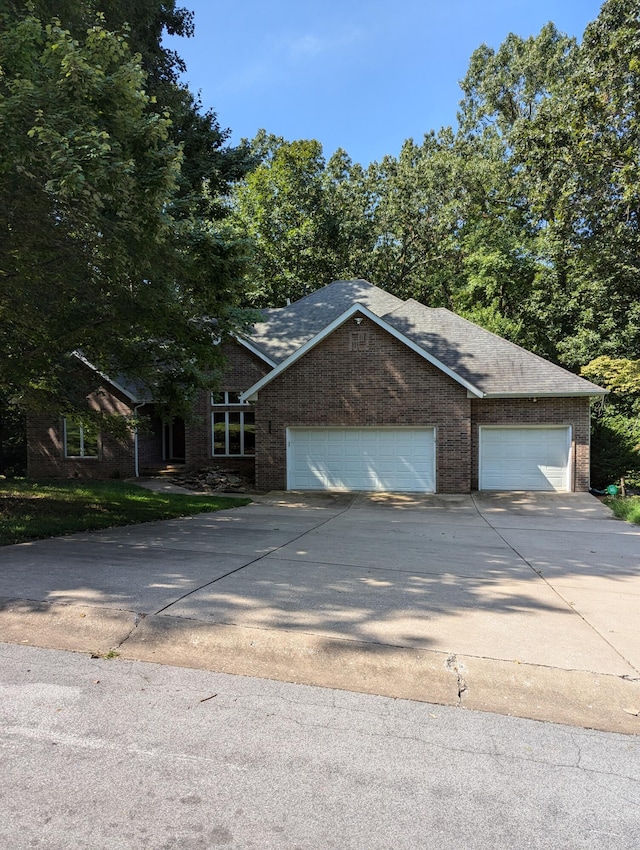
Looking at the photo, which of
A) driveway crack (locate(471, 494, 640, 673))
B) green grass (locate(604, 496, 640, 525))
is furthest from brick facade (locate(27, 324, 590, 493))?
driveway crack (locate(471, 494, 640, 673))

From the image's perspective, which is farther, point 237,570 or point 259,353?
point 259,353

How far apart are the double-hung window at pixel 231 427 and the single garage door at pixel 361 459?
349 centimetres

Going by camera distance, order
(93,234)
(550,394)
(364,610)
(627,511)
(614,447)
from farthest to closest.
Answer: (614,447), (550,394), (627,511), (93,234), (364,610)

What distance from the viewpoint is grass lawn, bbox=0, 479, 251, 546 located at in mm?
8719

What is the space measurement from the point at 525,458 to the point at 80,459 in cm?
1614

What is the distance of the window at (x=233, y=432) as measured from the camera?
2006 cm

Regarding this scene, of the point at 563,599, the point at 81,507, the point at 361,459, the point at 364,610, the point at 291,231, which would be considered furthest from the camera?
the point at 291,231

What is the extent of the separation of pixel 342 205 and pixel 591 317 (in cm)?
1510

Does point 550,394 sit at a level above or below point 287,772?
above

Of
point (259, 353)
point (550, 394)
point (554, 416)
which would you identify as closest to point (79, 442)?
point (259, 353)

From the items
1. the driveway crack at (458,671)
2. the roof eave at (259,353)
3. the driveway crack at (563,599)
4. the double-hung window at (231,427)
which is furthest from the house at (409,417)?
the driveway crack at (458,671)

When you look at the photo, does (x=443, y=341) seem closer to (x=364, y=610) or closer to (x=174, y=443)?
(x=174, y=443)

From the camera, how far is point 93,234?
7.67m

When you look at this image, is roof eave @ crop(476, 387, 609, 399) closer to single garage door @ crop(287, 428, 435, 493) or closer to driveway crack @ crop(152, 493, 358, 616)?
single garage door @ crop(287, 428, 435, 493)
